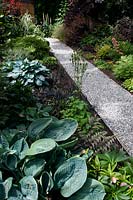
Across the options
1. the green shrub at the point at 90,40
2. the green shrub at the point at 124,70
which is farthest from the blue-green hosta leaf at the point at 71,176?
the green shrub at the point at 90,40

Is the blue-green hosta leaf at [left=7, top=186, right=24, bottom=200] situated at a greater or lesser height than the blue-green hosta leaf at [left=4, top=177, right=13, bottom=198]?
lesser

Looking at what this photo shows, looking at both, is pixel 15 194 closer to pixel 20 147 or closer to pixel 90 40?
pixel 20 147

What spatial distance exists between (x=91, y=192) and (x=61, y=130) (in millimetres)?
746

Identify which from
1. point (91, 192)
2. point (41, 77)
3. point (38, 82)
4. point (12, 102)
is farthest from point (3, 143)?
point (41, 77)

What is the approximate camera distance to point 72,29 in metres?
12.1

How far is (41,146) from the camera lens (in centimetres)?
278

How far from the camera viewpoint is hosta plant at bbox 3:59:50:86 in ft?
19.3

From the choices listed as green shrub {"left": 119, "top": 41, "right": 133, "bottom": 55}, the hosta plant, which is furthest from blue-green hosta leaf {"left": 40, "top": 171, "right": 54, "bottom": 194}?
green shrub {"left": 119, "top": 41, "right": 133, "bottom": 55}

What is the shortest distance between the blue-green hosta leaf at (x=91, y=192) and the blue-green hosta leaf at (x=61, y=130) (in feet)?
1.86

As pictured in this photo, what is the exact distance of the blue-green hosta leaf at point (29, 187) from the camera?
247 cm

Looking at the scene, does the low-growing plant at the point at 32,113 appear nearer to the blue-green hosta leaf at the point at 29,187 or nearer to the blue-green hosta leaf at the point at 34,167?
the blue-green hosta leaf at the point at 34,167

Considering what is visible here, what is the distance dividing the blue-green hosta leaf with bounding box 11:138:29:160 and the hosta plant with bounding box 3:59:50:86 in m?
2.96

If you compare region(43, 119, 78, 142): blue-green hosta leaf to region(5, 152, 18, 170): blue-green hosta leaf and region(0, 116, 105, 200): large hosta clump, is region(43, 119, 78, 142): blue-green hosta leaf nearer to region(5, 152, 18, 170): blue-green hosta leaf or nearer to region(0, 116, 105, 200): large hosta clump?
region(0, 116, 105, 200): large hosta clump

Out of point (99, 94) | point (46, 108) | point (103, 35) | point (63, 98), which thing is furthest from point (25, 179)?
point (103, 35)
